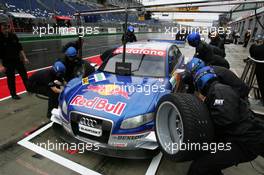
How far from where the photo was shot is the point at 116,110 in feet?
9.85

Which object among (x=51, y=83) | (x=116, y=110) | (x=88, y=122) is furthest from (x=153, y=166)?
(x=51, y=83)

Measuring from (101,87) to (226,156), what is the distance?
2147 mm

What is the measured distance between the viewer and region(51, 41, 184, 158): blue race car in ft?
9.43

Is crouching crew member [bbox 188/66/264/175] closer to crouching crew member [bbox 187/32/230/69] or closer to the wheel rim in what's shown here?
the wheel rim

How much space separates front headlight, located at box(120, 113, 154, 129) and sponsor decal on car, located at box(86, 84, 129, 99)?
482 millimetres

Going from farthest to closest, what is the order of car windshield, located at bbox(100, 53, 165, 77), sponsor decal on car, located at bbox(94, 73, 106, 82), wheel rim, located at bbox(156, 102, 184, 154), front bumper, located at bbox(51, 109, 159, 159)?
car windshield, located at bbox(100, 53, 165, 77) < sponsor decal on car, located at bbox(94, 73, 106, 82) < front bumper, located at bbox(51, 109, 159, 159) < wheel rim, located at bbox(156, 102, 184, 154)

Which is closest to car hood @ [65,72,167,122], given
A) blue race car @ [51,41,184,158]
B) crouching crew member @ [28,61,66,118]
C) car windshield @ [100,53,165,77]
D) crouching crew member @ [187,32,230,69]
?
blue race car @ [51,41,184,158]

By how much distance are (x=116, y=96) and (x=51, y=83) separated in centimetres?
145

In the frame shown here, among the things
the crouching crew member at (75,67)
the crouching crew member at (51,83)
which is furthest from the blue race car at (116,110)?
the crouching crew member at (75,67)

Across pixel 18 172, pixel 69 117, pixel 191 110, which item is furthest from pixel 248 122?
pixel 18 172

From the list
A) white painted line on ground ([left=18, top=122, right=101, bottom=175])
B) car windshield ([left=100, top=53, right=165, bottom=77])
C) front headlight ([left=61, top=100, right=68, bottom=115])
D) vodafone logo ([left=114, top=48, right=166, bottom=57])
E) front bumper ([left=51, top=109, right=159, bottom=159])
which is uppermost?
vodafone logo ([left=114, top=48, right=166, bottom=57])

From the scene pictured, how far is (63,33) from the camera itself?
20.6 metres

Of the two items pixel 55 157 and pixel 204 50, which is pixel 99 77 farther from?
pixel 204 50

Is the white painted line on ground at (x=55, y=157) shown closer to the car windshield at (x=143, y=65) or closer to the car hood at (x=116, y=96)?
the car hood at (x=116, y=96)
